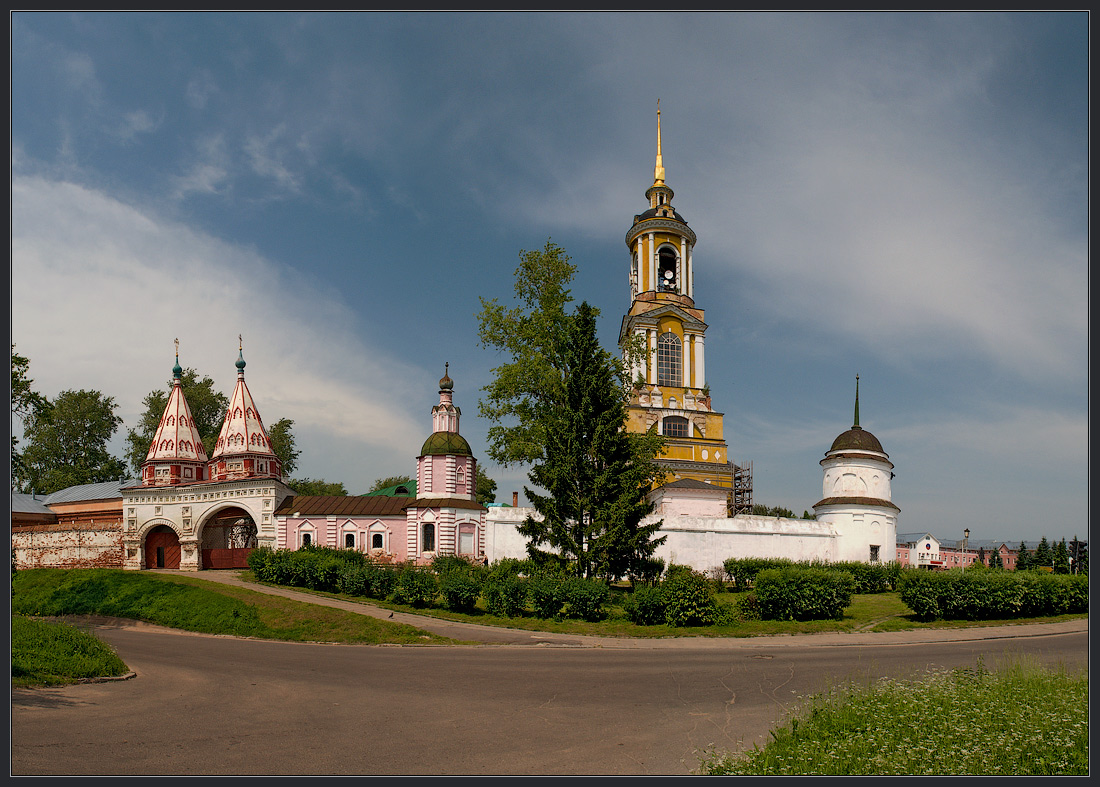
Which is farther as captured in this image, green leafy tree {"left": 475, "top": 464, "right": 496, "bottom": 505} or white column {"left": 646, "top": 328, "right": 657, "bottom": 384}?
green leafy tree {"left": 475, "top": 464, "right": 496, "bottom": 505}

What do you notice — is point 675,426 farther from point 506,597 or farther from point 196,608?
point 196,608

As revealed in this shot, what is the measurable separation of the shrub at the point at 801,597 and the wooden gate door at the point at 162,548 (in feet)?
98.8

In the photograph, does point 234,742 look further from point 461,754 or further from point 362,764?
point 461,754

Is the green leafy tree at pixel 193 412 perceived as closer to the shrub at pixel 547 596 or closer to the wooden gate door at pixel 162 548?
the wooden gate door at pixel 162 548

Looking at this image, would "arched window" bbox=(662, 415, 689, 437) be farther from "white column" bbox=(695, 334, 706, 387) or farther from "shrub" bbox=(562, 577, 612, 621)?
"shrub" bbox=(562, 577, 612, 621)

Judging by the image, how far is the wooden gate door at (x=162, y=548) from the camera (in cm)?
3622

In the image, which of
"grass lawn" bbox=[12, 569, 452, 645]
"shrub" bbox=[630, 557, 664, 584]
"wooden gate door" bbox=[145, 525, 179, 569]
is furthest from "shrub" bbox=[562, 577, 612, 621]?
"wooden gate door" bbox=[145, 525, 179, 569]

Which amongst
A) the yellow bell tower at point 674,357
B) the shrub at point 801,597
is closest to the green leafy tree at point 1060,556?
the yellow bell tower at point 674,357

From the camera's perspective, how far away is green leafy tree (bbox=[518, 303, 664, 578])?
2297 centimetres

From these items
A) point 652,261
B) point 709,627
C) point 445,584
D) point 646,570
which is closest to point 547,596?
point 445,584

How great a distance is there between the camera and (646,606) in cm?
1966

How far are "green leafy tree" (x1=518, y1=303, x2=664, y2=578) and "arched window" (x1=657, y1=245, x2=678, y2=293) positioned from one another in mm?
27749

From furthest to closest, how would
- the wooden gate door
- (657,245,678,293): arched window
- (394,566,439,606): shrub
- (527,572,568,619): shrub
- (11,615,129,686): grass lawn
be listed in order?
(657,245,678,293): arched window
the wooden gate door
(394,566,439,606): shrub
(527,572,568,619): shrub
(11,615,129,686): grass lawn

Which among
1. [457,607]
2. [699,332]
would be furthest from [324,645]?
[699,332]
